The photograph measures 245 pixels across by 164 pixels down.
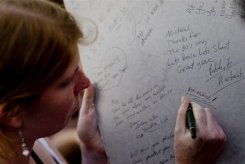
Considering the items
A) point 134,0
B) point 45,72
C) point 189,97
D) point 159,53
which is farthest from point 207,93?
point 45,72

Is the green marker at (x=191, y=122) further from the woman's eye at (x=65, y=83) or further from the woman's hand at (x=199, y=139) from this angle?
the woman's eye at (x=65, y=83)

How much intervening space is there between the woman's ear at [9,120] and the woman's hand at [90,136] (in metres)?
0.46

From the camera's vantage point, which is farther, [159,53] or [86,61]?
[86,61]

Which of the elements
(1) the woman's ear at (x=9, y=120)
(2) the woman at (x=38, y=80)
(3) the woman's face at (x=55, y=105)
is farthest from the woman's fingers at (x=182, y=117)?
(1) the woman's ear at (x=9, y=120)

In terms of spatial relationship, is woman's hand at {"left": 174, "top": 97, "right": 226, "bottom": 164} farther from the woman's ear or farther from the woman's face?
the woman's ear

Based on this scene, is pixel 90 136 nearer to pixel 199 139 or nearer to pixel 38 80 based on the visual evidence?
pixel 199 139

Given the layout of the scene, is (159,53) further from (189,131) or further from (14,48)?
(14,48)

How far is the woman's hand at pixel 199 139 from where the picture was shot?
3.73 ft

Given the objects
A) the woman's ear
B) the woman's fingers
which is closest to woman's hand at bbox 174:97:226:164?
the woman's fingers

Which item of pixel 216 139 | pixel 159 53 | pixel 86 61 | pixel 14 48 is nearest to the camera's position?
pixel 14 48

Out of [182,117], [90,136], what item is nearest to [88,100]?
[90,136]

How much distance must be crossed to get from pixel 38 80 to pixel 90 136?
596 millimetres

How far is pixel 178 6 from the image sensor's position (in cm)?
121

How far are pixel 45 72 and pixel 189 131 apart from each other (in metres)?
0.45
